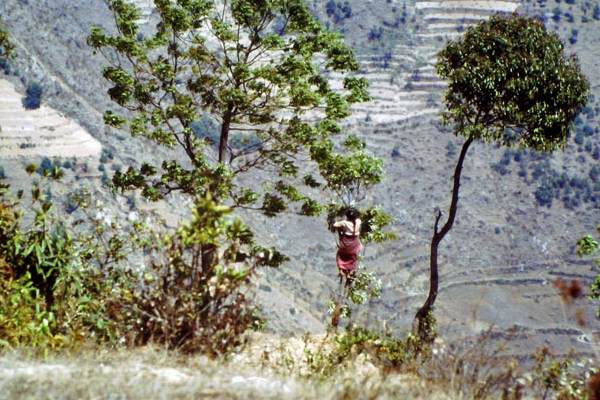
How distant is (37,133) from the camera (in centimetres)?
12275

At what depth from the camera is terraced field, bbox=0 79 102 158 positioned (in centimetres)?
11584

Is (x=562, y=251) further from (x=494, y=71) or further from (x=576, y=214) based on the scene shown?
(x=494, y=71)

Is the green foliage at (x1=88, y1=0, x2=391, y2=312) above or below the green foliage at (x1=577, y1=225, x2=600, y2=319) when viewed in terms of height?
above

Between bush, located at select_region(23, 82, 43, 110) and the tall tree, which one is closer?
the tall tree

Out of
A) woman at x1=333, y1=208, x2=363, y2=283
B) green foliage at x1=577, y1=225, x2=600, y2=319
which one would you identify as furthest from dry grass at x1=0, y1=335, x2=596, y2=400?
woman at x1=333, y1=208, x2=363, y2=283

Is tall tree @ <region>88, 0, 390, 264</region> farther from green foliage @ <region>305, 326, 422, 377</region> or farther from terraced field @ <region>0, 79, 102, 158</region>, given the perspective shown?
terraced field @ <region>0, 79, 102, 158</region>

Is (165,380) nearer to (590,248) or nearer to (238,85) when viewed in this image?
(590,248)

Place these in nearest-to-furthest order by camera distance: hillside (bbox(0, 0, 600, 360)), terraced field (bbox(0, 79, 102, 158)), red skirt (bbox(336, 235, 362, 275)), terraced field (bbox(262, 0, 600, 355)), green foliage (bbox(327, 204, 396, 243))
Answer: red skirt (bbox(336, 235, 362, 275)) < green foliage (bbox(327, 204, 396, 243)) < terraced field (bbox(0, 79, 102, 158)) < hillside (bbox(0, 0, 600, 360)) < terraced field (bbox(262, 0, 600, 355))

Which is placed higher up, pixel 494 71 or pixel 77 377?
pixel 494 71

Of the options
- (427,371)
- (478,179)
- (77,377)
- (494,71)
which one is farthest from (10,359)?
(478,179)

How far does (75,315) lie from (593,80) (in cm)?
20975

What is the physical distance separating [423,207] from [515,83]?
5833 inches

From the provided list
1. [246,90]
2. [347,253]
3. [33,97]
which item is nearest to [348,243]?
[347,253]

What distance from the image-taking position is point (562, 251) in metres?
156
